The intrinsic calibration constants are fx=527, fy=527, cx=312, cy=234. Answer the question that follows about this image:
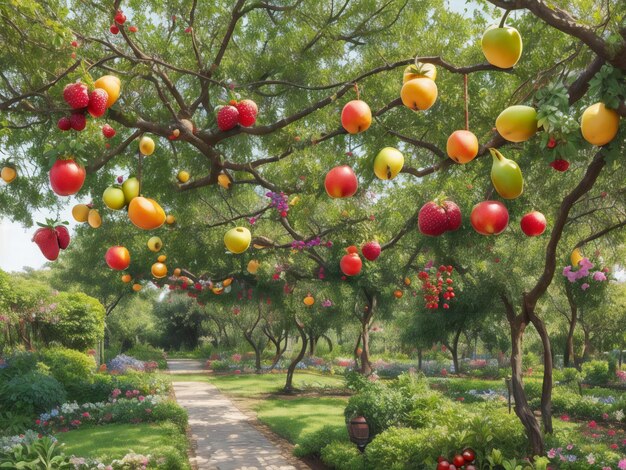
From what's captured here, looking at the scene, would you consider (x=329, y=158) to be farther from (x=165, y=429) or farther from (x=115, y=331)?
(x=115, y=331)

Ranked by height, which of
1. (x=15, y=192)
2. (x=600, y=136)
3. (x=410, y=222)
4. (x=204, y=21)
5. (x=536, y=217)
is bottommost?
(x=536, y=217)

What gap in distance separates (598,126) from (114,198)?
218 cm

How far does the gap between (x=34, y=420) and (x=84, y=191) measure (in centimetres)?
702

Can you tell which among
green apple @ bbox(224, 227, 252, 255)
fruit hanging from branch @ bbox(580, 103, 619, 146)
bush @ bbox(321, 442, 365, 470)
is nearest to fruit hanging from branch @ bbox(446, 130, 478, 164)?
fruit hanging from branch @ bbox(580, 103, 619, 146)

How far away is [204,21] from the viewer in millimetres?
8734

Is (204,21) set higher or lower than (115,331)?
higher

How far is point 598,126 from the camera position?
6.57 feet

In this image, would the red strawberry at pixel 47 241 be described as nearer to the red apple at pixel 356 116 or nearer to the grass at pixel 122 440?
the red apple at pixel 356 116

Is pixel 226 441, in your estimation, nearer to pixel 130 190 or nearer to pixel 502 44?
pixel 130 190

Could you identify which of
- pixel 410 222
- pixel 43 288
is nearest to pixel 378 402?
pixel 410 222

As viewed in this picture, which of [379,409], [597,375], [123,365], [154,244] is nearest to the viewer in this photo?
[154,244]

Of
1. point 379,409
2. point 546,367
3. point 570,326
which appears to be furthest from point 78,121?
point 570,326

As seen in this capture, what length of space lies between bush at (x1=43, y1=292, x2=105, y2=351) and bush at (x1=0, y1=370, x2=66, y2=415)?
266 inches

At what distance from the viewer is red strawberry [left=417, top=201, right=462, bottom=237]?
2.19 meters
